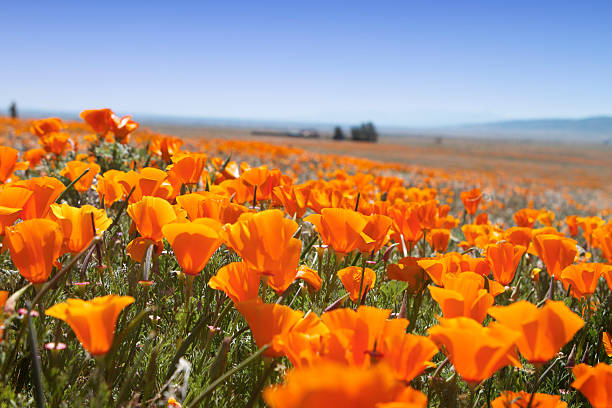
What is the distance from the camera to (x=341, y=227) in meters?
1.22

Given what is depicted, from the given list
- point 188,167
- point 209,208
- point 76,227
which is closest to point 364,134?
point 188,167

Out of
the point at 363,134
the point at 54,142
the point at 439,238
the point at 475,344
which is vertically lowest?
the point at 439,238

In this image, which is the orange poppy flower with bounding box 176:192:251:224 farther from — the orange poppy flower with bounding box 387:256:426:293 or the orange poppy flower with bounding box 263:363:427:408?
the orange poppy flower with bounding box 263:363:427:408

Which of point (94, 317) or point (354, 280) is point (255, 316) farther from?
point (354, 280)

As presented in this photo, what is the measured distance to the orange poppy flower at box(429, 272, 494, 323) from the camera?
924 mm

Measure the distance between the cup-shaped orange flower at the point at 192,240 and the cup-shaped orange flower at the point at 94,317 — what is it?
23cm

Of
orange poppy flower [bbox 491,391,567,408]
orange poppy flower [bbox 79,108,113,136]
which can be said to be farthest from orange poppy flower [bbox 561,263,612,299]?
orange poppy flower [bbox 79,108,113,136]

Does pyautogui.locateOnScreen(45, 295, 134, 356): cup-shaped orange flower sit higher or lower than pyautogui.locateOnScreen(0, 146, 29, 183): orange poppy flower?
lower

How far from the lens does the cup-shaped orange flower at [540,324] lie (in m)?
0.79

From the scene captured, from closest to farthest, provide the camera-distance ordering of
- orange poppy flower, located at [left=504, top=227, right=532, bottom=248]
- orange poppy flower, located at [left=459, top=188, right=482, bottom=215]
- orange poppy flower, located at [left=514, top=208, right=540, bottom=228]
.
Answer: orange poppy flower, located at [left=504, top=227, right=532, bottom=248] < orange poppy flower, located at [left=514, top=208, right=540, bottom=228] < orange poppy flower, located at [left=459, top=188, right=482, bottom=215]

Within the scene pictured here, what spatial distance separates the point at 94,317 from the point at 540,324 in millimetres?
752

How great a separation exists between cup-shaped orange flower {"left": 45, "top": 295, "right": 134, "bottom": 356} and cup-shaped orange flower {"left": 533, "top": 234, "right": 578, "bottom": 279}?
1308mm

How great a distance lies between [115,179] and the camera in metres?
1.47

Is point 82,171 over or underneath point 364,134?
underneath
